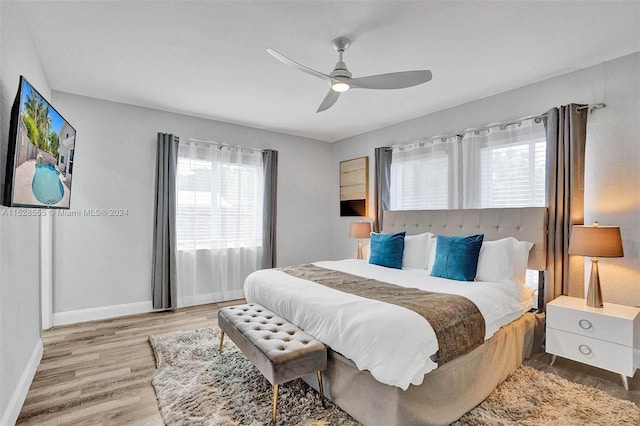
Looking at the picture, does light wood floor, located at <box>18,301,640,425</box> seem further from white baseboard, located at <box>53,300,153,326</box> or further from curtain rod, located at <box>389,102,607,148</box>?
curtain rod, located at <box>389,102,607,148</box>

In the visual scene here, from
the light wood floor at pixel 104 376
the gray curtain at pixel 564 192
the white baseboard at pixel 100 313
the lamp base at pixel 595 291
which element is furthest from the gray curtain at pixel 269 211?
the lamp base at pixel 595 291

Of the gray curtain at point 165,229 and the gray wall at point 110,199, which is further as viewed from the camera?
Result: the gray curtain at point 165,229

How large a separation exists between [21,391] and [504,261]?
3.88m

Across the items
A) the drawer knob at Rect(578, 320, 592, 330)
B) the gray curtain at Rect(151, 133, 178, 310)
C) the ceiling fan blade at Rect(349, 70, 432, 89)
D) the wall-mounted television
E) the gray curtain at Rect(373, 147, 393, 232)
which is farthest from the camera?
the gray curtain at Rect(373, 147, 393, 232)

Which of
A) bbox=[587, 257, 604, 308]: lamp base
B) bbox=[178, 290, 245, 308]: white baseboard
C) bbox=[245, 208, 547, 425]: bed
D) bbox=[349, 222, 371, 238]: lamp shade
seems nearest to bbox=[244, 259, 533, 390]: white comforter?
bbox=[245, 208, 547, 425]: bed

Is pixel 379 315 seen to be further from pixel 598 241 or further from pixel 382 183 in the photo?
pixel 382 183

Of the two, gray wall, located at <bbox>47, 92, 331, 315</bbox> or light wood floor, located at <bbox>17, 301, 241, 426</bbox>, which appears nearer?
light wood floor, located at <bbox>17, 301, 241, 426</bbox>

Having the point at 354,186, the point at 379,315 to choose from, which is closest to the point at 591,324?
the point at 379,315

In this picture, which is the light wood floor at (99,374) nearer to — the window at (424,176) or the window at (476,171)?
the window at (424,176)

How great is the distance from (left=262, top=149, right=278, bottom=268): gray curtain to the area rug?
95.7 inches

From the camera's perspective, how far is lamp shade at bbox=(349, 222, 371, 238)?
487cm

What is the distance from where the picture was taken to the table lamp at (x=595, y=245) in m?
2.46

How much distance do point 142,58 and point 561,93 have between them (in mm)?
3973

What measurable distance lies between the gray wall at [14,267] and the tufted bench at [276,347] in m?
1.34
